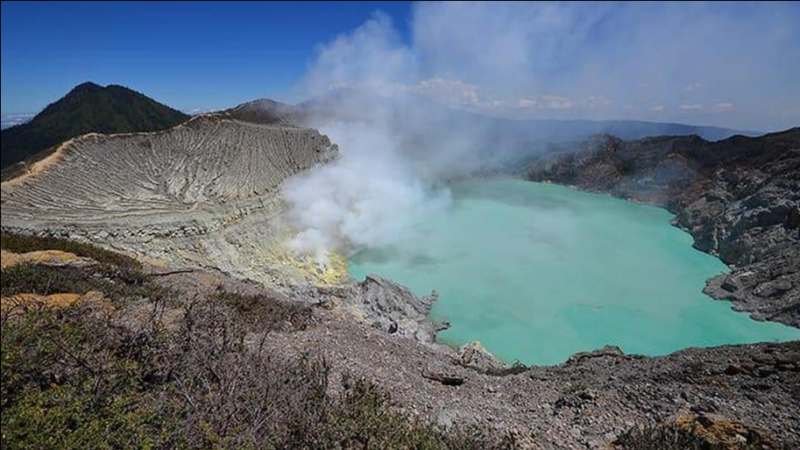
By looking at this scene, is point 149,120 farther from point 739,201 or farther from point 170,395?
point 739,201

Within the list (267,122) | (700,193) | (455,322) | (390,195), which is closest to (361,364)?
(455,322)

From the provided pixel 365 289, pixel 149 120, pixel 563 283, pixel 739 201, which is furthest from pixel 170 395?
pixel 739 201

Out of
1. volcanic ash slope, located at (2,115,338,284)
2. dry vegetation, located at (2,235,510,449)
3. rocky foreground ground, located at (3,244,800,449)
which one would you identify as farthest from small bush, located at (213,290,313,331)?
volcanic ash slope, located at (2,115,338,284)

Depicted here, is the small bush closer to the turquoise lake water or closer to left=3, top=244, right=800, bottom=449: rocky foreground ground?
left=3, top=244, right=800, bottom=449: rocky foreground ground

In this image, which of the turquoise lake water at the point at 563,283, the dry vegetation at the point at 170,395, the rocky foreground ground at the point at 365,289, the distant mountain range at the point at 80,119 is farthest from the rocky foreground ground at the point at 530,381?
the turquoise lake water at the point at 563,283

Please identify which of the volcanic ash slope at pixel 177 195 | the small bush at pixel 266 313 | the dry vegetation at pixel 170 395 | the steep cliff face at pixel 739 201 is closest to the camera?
the dry vegetation at pixel 170 395

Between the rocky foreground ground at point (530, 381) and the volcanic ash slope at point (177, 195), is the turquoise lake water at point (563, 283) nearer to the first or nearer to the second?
the rocky foreground ground at point (530, 381)

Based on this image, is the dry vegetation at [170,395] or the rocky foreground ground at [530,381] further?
the rocky foreground ground at [530,381]

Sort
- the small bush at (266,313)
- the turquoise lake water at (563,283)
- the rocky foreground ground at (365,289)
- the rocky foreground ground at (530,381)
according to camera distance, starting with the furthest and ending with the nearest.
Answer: the turquoise lake water at (563,283) < the small bush at (266,313) < the rocky foreground ground at (365,289) < the rocky foreground ground at (530,381)
